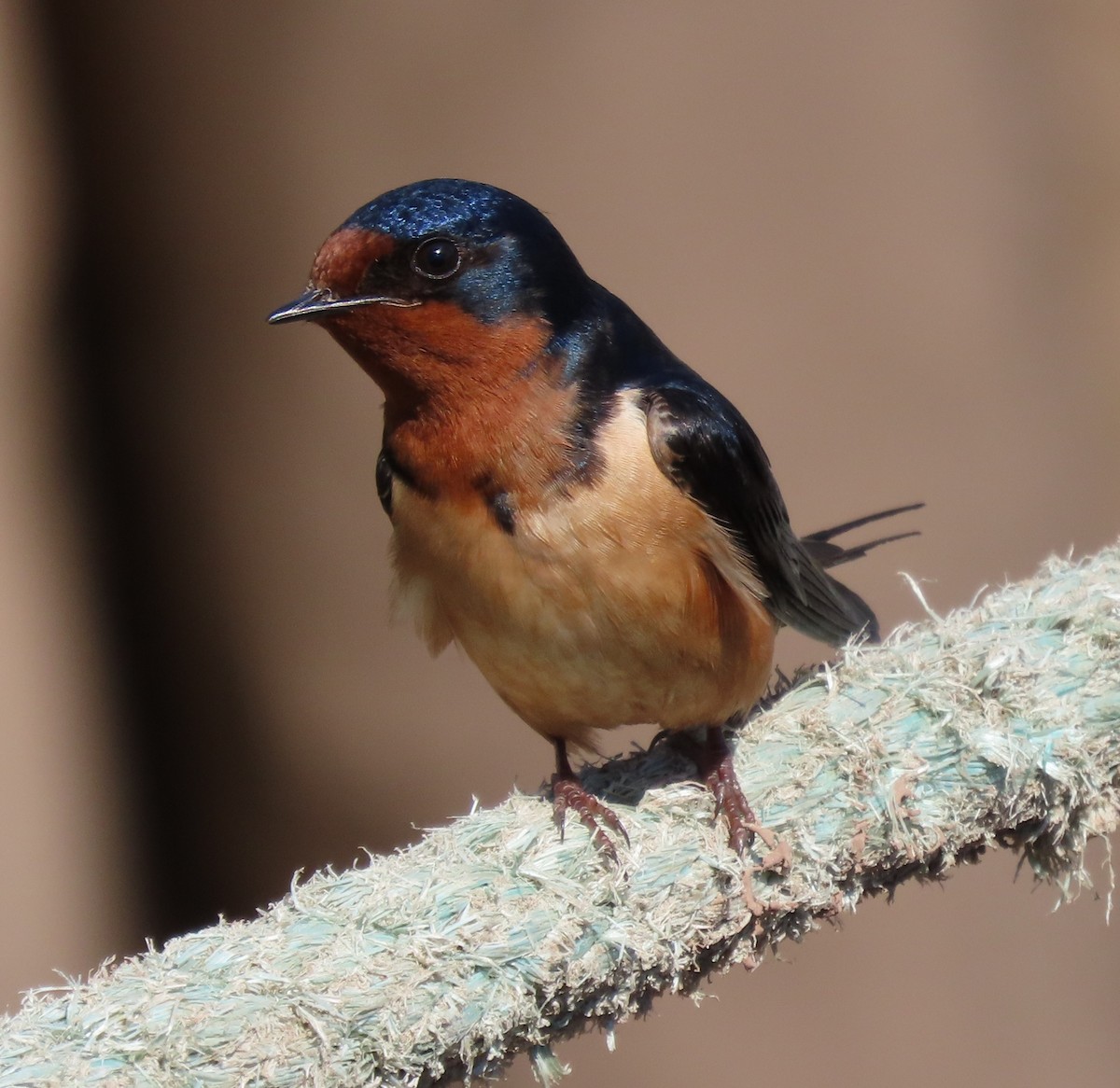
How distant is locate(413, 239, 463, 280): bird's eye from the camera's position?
48.4 inches

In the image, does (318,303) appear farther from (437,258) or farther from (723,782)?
(723,782)

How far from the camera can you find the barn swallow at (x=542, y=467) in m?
1.23

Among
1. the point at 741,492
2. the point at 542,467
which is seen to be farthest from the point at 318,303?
the point at 741,492

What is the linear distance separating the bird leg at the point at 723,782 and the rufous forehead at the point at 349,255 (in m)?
0.59

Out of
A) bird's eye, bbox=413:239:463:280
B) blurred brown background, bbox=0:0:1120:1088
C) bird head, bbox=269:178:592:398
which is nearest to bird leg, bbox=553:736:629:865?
bird head, bbox=269:178:592:398

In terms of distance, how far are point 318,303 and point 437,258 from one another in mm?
121

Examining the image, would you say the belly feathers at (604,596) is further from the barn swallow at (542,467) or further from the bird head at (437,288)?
the bird head at (437,288)

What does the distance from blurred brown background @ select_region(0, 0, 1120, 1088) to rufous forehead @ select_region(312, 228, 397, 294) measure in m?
1.14

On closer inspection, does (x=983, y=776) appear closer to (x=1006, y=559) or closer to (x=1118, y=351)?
(x=1006, y=559)

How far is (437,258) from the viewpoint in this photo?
4.05 ft

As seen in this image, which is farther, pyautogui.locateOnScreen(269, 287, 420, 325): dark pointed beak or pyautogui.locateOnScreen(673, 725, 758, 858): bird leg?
pyautogui.locateOnScreen(269, 287, 420, 325): dark pointed beak

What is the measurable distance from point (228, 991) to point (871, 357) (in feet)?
6.12

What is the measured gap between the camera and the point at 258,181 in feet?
7.64

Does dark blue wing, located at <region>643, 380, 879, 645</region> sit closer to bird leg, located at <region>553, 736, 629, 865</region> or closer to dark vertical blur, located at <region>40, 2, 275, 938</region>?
bird leg, located at <region>553, 736, 629, 865</region>
